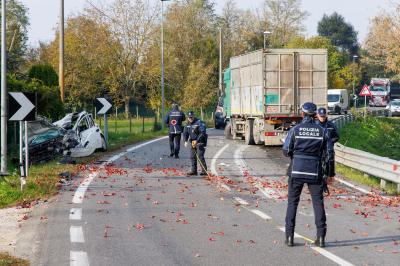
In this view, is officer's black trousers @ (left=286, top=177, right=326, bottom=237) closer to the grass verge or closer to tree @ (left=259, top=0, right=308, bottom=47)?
the grass verge

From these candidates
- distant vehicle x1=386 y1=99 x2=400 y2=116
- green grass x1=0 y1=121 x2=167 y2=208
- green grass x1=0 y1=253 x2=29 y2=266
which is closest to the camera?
green grass x1=0 y1=253 x2=29 y2=266

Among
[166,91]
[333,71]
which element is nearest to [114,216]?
[166,91]

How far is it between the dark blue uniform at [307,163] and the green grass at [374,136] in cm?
2171

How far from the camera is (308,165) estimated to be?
849 cm

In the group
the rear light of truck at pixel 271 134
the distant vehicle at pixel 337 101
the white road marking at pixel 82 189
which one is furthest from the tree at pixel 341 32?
the white road marking at pixel 82 189

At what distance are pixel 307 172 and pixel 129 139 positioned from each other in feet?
73.1

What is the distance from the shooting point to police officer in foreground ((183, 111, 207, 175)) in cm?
1648

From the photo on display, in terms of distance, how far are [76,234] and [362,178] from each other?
9.41 meters

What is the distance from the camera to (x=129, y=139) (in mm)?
30297

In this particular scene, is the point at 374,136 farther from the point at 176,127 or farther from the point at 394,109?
the point at 394,109

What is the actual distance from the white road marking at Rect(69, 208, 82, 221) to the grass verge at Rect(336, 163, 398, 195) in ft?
21.7

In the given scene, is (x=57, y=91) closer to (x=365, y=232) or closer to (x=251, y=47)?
(x=365, y=232)

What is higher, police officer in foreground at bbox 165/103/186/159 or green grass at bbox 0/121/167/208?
police officer in foreground at bbox 165/103/186/159

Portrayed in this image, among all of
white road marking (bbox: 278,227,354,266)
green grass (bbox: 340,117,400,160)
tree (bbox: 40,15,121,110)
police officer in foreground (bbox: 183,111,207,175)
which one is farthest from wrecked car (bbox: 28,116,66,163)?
tree (bbox: 40,15,121,110)
